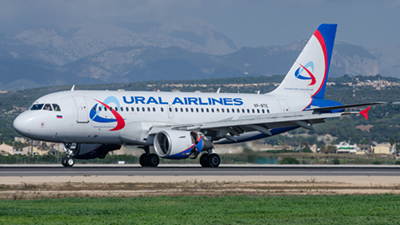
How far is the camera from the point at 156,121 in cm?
3788

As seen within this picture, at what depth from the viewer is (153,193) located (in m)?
21.3

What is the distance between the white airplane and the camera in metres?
35.1

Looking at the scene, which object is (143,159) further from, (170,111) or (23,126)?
(23,126)

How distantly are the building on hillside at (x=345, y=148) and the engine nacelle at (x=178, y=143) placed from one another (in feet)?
73.6

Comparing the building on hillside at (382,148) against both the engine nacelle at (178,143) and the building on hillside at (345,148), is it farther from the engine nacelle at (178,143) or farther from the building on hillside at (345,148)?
the engine nacelle at (178,143)

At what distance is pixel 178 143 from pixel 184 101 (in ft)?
18.6

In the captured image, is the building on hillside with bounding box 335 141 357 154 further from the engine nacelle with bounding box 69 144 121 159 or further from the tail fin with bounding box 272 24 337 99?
the engine nacelle with bounding box 69 144 121 159

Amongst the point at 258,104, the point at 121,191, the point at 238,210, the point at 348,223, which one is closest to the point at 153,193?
the point at 121,191

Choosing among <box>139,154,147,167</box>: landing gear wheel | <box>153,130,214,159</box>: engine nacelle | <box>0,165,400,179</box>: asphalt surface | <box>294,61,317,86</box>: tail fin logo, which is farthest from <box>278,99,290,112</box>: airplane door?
<box>139,154,147,167</box>: landing gear wheel

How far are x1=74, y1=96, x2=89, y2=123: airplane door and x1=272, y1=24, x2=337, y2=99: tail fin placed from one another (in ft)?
50.9

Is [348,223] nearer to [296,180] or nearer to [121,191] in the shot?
[121,191]

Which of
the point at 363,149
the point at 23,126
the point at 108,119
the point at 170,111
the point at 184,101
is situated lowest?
the point at 363,149

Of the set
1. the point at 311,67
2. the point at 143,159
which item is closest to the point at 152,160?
the point at 143,159

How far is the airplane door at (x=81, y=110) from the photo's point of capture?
35531 mm
